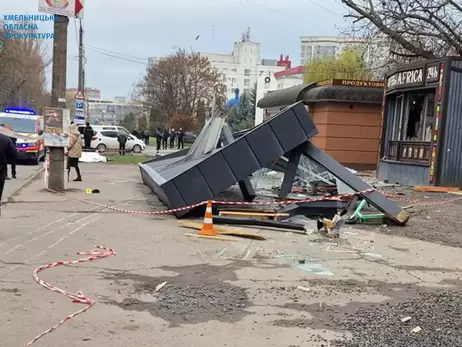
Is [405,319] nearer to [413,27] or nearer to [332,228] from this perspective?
[332,228]

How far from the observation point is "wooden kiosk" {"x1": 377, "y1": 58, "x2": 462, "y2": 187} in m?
18.0

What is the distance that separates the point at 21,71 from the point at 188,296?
181ft

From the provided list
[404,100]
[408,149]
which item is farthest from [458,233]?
[404,100]

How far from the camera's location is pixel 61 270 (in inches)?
273

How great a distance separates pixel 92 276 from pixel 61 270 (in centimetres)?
50

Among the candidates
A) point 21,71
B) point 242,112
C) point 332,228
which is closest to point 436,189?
point 332,228

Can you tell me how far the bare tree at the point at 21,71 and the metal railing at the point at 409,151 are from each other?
3108 centimetres

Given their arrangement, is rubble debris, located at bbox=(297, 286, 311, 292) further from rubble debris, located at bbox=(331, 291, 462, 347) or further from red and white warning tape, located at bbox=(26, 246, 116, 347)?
red and white warning tape, located at bbox=(26, 246, 116, 347)

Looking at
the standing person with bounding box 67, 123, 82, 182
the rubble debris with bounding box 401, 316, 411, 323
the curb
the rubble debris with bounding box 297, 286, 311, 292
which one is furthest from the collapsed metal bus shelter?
the rubble debris with bounding box 401, 316, 411, 323

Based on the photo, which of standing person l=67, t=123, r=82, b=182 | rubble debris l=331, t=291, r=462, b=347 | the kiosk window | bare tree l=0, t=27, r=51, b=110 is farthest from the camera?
bare tree l=0, t=27, r=51, b=110

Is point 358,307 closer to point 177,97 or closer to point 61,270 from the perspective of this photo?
point 61,270

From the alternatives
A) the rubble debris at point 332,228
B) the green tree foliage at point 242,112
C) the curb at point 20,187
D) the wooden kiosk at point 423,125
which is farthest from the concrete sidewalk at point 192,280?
the green tree foliage at point 242,112

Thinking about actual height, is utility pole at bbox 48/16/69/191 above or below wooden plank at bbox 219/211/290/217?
above

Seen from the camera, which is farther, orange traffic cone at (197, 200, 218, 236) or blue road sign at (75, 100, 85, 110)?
blue road sign at (75, 100, 85, 110)
